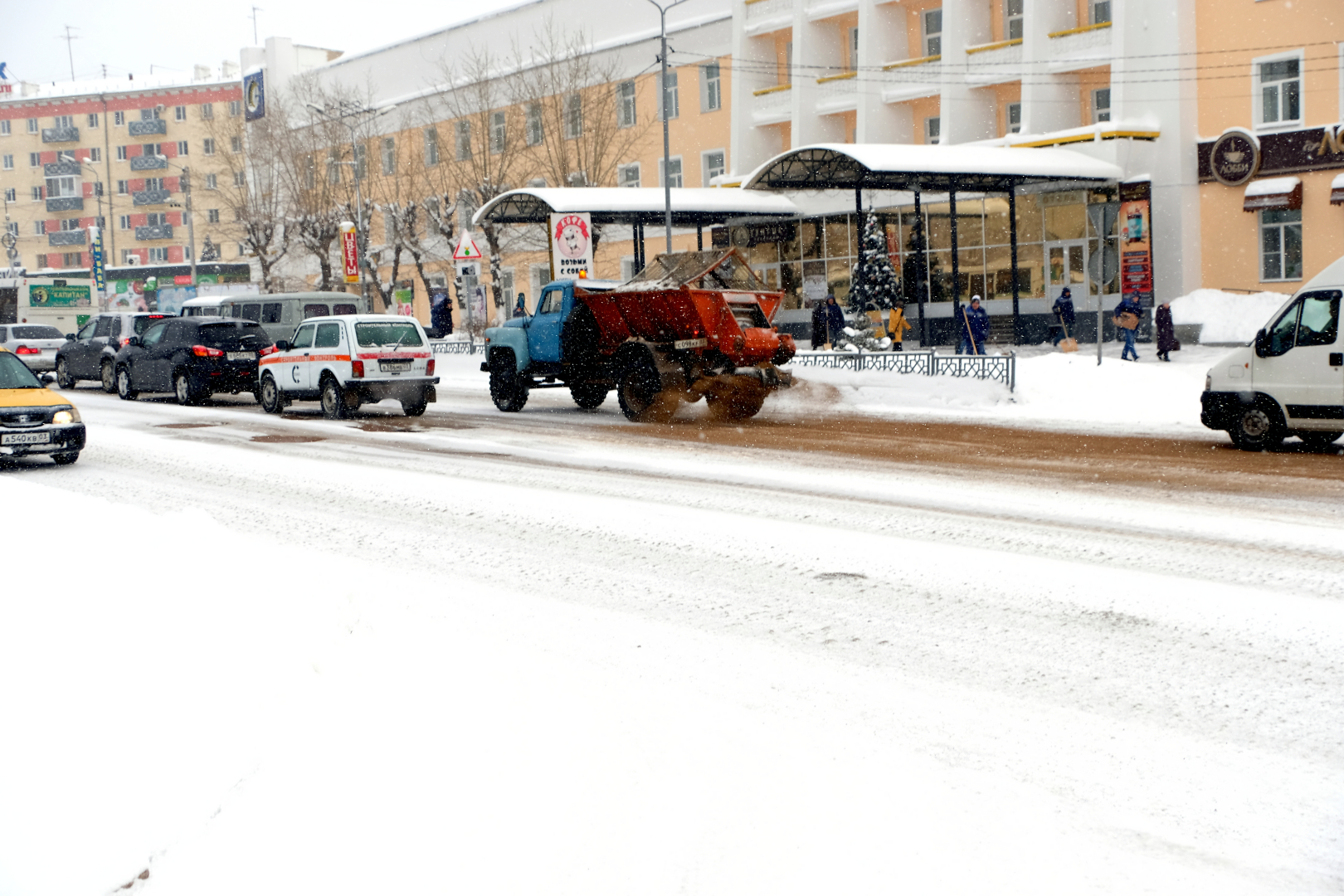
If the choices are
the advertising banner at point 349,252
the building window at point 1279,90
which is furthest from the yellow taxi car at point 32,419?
the advertising banner at point 349,252

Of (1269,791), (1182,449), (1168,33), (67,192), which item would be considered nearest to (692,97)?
(1168,33)

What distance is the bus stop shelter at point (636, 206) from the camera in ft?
116

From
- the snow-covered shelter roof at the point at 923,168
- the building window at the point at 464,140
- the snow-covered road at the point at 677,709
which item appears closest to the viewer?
the snow-covered road at the point at 677,709

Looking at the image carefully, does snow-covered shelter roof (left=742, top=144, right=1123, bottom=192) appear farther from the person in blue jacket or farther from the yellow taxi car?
the yellow taxi car

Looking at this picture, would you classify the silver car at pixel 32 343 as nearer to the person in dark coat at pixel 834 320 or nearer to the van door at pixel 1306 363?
the person in dark coat at pixel 834 320

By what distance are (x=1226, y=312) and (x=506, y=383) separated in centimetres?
2033

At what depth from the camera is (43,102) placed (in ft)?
364

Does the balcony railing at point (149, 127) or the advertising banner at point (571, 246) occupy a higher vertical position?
the balcony railing at point (149, 127)

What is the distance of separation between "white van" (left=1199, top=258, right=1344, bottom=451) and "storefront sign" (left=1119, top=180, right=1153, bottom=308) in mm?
21147

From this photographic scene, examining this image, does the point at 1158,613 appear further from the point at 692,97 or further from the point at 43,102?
the point at 43,102

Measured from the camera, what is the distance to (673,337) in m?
19.5

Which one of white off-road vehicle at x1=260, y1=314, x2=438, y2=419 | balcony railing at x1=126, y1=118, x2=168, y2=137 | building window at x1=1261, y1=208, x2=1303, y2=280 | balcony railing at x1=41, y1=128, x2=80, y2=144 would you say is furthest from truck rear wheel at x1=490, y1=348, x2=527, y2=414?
balcony railing at x1=41, y1=128, x2=80, y2=144

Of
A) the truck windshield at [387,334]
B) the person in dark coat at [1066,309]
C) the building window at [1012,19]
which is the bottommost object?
the truck windshield at [387,334]

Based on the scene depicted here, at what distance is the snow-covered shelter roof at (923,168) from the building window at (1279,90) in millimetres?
4046
